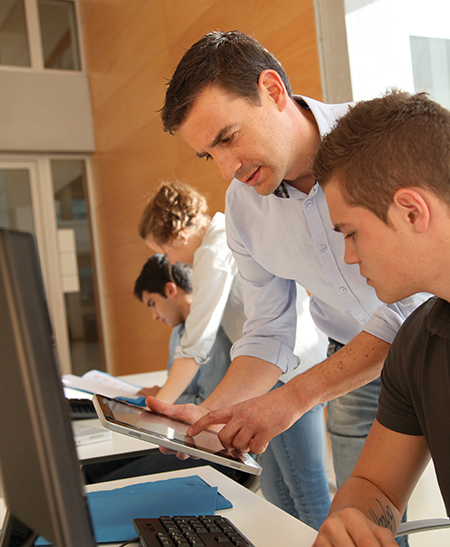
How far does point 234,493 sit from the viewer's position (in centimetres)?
101

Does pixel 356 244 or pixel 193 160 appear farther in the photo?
pixel 193 160

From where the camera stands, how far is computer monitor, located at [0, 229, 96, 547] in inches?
15.0

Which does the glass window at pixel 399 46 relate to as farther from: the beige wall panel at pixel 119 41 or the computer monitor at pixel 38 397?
the beige wall panel at pixel 119 41

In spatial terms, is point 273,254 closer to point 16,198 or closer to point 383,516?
point 383,516

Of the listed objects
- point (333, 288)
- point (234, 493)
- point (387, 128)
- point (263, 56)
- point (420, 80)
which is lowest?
point (234, 493)

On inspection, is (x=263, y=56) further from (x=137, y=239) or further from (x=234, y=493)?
(x=137, y=239)

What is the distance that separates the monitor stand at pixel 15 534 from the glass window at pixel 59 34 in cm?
586

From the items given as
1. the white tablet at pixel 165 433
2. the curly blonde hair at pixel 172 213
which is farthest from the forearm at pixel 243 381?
the curly blonde hair at pixel 172 213

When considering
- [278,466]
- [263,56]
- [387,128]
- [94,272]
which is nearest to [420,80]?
[263,56]

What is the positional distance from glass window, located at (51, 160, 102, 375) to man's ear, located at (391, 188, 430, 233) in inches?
211

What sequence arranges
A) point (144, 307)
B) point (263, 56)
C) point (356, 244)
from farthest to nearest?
point (144, 307), point (263, 56), point (356, 244)

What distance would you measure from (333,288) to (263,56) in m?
0.58

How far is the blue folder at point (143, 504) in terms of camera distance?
848 millimetres

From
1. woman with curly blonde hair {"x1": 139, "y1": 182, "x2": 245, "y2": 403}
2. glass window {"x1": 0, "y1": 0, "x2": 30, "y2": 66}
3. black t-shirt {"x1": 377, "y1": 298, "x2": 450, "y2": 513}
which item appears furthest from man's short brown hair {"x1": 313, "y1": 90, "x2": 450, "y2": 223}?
glass window {"x1": 0, "y1": 0, "x2": 30, "y2": 66}
